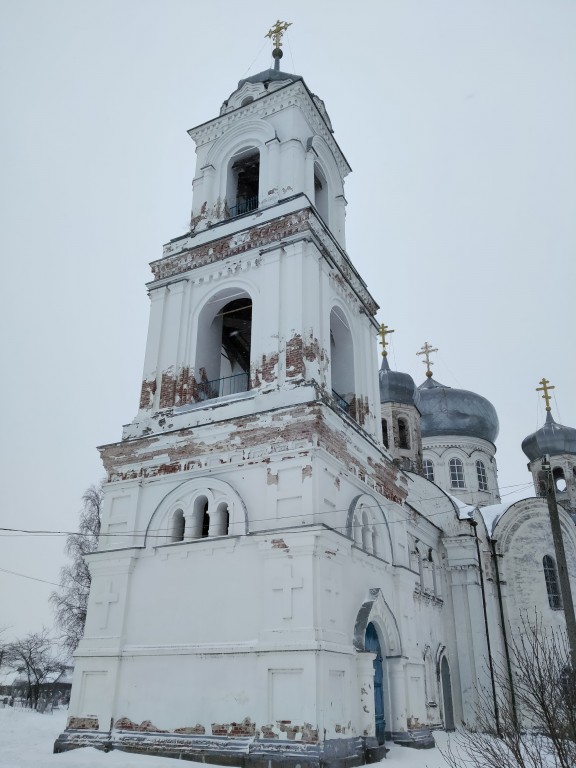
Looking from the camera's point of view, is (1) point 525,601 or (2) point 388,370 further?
(2) point 388,370

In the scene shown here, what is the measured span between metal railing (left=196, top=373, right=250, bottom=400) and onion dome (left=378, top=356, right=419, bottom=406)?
9.71m

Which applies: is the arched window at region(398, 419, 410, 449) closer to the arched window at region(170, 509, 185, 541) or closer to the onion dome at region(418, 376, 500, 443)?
the onion dome at region(418, 376, 500, 443)

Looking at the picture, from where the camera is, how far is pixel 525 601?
19.1 metres

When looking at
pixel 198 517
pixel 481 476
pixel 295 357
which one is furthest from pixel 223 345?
pixel 481 476

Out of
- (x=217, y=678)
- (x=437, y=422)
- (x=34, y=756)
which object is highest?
(x=437, y=422)

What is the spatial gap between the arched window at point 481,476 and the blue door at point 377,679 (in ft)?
53.5

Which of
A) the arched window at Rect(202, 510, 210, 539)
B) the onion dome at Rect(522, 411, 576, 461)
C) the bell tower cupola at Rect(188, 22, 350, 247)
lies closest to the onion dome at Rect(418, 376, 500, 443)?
the onion dome at Rect(522, 411, 576, 461)

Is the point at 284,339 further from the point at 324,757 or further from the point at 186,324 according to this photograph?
the point at 324,757

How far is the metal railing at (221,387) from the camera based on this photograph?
45.0 ft

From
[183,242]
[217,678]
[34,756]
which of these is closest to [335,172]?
[183,242]

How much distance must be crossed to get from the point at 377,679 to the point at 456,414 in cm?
1780

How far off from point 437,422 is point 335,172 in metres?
13.8

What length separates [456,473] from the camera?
27516 mm

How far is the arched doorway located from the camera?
16.6 meters
